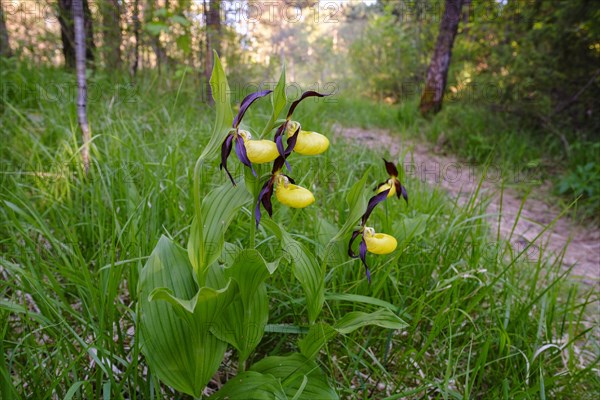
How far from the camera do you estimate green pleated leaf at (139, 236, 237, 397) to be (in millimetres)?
851

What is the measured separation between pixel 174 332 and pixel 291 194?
0.43 m

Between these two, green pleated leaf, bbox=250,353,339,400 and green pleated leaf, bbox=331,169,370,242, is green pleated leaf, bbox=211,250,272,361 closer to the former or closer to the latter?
green pleated leaf, bbox=250,353,339,400

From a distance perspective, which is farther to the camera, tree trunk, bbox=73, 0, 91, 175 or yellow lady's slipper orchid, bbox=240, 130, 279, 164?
tree trunk, bbox=73, 0, 91, 175

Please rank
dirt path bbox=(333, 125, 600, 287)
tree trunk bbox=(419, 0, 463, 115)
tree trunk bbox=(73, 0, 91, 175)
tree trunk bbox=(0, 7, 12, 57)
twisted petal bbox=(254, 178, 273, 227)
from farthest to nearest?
tree trunk bbox=(419, 0, 463, 115)
tree trunk bbox=(0, 7, 12, 57)
dirt path bbox=(333, 125, 600, 287)
tree trunk bbox=(73, 0, 91, 175)
twisted petal bbox=(254, 178, 273, 227)

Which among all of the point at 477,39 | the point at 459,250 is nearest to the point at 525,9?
the point at 477,39

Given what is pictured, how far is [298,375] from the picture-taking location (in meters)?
0.90

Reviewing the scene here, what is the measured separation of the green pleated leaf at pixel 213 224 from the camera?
807 millimetres

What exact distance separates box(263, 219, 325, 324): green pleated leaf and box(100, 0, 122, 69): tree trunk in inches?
139

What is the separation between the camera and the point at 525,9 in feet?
12.9

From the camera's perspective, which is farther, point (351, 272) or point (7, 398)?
point (351, 272)

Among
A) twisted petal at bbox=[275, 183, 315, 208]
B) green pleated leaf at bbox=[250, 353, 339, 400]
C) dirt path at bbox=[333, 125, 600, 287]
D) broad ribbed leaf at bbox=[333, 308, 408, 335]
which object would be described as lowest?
dirt path at bbox=[333, 125, 600, 287]

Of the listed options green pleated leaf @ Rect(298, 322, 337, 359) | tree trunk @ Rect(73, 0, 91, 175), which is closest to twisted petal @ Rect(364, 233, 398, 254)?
green pleated leaf @ Rect(298, 322, 337, 359)

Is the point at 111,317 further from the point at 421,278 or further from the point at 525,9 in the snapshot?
the point at 525,9

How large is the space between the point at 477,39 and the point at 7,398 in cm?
628
